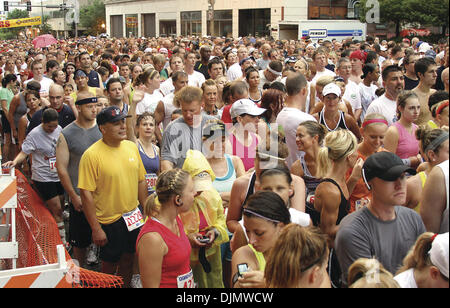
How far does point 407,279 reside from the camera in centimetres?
271

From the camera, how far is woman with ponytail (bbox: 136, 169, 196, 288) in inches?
141

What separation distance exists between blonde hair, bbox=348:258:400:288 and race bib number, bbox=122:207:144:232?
2957 mm

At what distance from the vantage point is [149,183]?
226 inches

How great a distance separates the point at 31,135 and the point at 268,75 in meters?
4.40

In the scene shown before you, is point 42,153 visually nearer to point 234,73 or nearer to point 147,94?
point 147,94

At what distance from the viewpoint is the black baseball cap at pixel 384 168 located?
10.6 feet

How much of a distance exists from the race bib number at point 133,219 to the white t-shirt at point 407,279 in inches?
120

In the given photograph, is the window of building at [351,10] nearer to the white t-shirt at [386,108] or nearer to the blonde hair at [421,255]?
the white t-shirt at [386,108]

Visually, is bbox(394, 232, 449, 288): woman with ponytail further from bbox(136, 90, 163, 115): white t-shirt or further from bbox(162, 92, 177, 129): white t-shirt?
bbox(136, 90, 163, 115): white t-shirt

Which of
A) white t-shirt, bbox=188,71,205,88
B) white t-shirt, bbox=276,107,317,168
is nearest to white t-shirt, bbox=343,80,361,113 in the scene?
white t-shirt, bbox=276,107,317,168

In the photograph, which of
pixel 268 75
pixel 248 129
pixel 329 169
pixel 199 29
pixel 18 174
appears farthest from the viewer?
pixel 199 29

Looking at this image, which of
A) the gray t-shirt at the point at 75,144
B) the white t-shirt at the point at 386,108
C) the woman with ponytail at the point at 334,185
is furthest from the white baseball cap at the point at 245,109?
the white t-shirt at the point at 386,108
